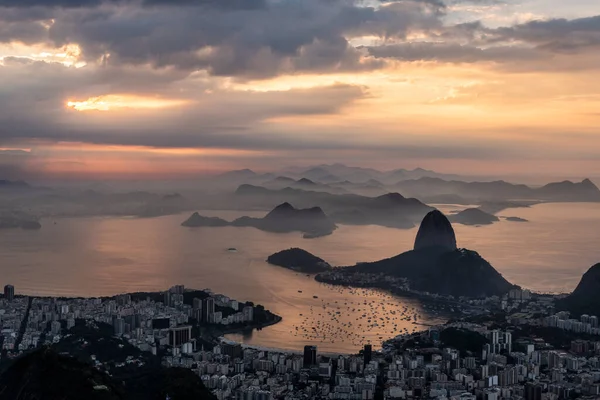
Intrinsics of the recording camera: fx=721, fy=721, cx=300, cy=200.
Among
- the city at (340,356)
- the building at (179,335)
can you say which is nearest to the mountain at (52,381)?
the city at (340,356)

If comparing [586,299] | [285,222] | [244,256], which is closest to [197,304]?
[586,299]

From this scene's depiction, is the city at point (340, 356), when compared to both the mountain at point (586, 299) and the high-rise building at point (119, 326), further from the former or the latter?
the mountain at point (586, 299)

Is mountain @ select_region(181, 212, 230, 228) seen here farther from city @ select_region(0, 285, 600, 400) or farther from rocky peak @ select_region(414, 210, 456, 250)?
city @ select_region(0, 285, 600, 400)

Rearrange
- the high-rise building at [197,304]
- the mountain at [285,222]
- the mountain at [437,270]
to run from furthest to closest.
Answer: the mountain at [285,222] → the mountain at [437,270] → the high-rise building at [197,304]

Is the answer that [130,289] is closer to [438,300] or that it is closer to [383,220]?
[438,300]

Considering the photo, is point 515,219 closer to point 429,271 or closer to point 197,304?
point 429,271

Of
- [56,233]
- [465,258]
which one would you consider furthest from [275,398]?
[56,233]
